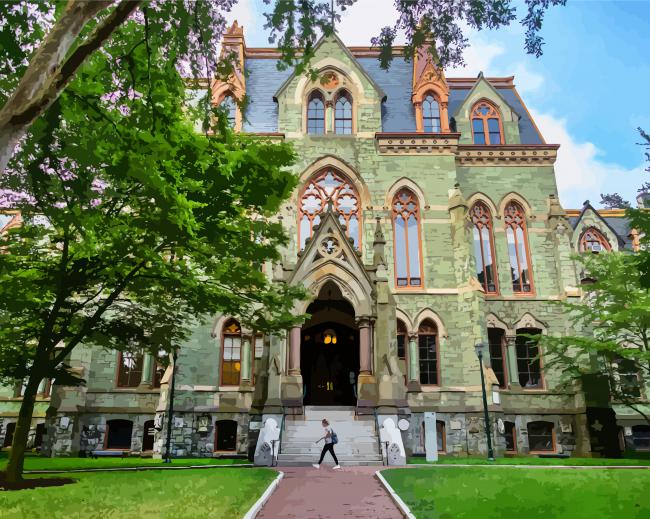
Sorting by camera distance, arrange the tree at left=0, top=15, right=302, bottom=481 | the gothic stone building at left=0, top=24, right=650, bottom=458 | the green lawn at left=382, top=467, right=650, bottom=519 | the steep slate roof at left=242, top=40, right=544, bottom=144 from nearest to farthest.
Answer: the green lawn at left=382, top=467, right=650, bottom=519, the tree at left=0, top=15, right=302, bottom=481, the gothic stone building at left=0, top=24, right=650, bottom=458, the steep slate roof at left=242, top=40, right=544, bottom=144

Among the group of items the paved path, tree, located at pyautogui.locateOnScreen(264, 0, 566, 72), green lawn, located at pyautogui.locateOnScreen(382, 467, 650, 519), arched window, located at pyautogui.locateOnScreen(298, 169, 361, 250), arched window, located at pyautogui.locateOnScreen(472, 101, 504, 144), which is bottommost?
the paved path

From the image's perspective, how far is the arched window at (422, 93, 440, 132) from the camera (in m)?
27.2

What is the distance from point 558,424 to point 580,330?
440 cm

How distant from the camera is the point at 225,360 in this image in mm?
23797

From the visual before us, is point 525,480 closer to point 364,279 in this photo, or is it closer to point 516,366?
point 364,279

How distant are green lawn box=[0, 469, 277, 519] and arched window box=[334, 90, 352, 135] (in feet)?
59.6

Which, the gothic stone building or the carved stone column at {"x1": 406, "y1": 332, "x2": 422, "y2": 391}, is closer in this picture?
the gothic stone building

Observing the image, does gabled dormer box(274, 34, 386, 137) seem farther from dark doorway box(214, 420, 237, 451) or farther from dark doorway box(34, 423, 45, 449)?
dark doorway box(34, 423, 45, 449)

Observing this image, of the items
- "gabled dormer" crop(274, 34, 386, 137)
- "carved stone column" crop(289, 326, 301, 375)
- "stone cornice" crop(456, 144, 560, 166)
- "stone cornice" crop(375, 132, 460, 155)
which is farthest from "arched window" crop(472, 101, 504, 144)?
"carved stone column" crop(289, 326, 301, 375)

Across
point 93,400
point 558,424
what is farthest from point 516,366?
point 93,400

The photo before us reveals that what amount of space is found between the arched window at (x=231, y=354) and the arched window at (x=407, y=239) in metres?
7.56

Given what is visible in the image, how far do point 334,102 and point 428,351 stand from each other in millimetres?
12900

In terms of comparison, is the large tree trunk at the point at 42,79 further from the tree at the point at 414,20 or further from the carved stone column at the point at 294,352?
the carved stone column at the point at 294,352

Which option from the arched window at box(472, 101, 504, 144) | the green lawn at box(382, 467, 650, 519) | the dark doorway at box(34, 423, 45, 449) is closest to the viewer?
the green lawn at box(382, 467, 650, 519)
